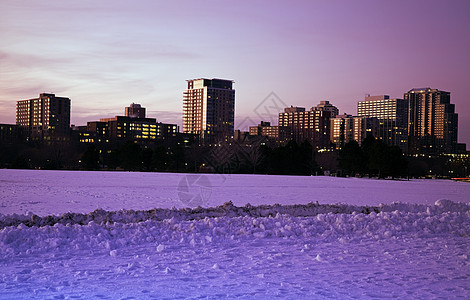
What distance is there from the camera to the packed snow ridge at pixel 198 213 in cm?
1124

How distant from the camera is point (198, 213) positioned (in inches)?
525

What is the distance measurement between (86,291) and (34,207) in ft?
29.8

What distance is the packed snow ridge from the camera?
36.9 ft

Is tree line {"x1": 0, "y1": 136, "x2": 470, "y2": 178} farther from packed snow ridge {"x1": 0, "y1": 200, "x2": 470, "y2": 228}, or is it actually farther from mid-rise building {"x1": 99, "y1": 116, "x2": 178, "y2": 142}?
mid-rise building {"x1": 99, "y1": 116, "x2": 178, "y2": 142}

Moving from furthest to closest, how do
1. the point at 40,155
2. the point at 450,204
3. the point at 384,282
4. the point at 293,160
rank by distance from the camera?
1. the point at 40,155
2. the point at 293,160
3. the point at 450,204
4. the point at 384,282

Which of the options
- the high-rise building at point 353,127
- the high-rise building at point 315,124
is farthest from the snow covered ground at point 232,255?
the high-rise building at point 353,127

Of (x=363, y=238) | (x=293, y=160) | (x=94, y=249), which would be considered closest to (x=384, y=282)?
(x=363, y=238)

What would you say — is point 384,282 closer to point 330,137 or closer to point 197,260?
point 197,260

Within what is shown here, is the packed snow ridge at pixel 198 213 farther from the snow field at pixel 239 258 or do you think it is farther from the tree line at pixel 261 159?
the tree line at pixel 261 159

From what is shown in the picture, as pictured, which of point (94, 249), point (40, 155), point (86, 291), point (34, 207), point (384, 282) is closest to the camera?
point (86, 291)

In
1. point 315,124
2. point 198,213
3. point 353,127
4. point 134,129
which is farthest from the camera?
point 353,127

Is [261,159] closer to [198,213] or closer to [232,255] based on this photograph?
[198,213]

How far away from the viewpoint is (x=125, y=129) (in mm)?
186625

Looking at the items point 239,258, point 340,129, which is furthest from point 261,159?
point 340,129
